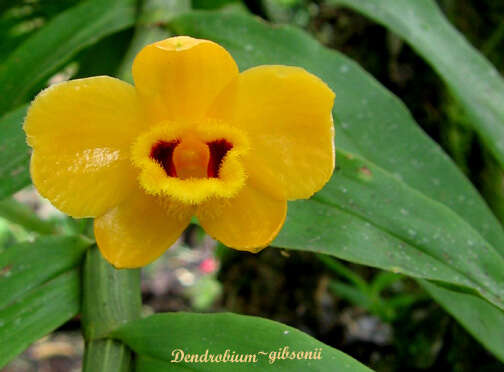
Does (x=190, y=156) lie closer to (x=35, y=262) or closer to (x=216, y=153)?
(x=216, y=153)

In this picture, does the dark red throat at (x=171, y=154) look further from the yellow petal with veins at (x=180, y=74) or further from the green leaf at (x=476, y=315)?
the green leaf at (x=476, y=315)

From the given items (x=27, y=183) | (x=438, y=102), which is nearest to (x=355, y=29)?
(x=438, y=102)

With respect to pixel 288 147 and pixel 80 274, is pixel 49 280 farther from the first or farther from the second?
pixel 288 147

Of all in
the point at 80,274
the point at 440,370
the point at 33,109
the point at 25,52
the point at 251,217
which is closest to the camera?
the point at 33,109

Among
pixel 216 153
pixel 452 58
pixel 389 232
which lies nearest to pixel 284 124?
pixel 216 153

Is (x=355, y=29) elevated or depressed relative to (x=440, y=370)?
elevated

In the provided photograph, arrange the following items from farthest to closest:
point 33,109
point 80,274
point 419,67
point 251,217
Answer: point 419,67 → point 80,274 → point 251,217 → point 33,109

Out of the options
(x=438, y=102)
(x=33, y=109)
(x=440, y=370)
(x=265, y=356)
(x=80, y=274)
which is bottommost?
(x=440, y=370)

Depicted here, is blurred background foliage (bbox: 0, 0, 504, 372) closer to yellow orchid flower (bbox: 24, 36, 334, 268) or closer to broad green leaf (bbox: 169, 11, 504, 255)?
broad green leaf (bbox: 169, 11, 504, 255)
